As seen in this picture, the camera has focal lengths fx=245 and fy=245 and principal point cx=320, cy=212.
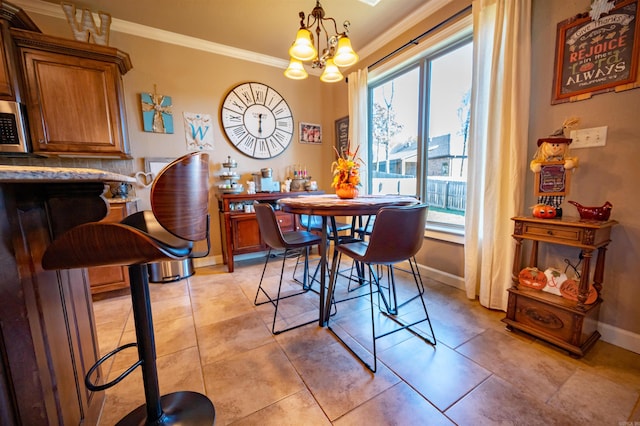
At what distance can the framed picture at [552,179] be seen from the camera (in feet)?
5.12

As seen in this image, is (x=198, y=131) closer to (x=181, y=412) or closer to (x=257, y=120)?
(x=257, y=120)

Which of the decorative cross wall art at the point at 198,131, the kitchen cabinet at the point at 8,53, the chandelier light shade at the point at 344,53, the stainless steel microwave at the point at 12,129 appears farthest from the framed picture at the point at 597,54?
the stainless steel microwave at the point at 12,129

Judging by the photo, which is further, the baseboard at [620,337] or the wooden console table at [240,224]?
the wooden console table at [240,224]

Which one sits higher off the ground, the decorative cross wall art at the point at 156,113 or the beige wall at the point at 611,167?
the decorative cross wall art at the point at 156,113

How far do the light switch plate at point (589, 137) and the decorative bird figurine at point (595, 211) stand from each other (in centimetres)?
39

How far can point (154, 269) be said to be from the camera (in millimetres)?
2658

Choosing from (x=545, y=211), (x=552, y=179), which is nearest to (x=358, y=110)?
(x=552, y=179)

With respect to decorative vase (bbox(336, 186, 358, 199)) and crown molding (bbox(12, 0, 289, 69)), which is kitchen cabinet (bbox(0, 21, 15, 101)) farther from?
decorative vase (bbox(336, 186, 358, 199))

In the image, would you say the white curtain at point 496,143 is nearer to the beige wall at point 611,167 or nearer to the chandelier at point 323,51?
the beige wall at point 611,167

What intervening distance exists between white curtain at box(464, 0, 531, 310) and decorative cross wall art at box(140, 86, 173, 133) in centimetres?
318

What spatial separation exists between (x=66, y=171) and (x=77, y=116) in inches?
92.9

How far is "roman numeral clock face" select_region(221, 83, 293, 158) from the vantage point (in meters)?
3.24

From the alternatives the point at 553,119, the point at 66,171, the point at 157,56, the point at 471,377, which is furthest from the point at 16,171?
the point at 157,56

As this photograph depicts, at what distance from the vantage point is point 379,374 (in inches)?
53.6
